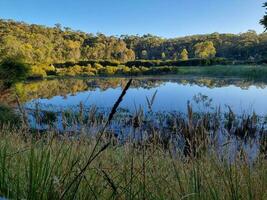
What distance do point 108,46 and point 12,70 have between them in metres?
78.4

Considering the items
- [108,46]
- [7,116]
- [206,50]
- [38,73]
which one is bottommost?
[38,73]

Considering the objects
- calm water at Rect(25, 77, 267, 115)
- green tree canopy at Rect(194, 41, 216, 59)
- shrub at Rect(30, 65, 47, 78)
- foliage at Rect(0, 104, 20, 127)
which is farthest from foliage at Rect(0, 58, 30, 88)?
green tree canopy at Rect(194, 41, 216, 59)

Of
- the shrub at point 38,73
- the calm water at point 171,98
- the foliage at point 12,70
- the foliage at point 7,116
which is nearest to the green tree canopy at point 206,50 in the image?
the shrub at point 38,73

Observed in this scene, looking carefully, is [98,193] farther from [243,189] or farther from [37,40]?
[37,40]

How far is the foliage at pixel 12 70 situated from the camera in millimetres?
25531

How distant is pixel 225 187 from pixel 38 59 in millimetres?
71710

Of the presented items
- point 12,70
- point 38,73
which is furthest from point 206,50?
point 12,70

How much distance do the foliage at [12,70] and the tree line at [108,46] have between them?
40.1 m

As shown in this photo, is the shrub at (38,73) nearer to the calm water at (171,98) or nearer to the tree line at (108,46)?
the tree line at (108,46)

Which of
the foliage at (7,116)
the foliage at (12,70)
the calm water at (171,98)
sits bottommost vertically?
the calm water at (171,98)

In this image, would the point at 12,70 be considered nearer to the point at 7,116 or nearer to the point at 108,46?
the point at 7,116

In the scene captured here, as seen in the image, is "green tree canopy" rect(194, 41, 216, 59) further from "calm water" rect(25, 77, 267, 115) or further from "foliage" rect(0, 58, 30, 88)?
"foliage" rect(0, 58, 30, 88)

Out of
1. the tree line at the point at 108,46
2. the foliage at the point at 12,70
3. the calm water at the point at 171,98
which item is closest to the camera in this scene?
the calm water at the point at 171,98

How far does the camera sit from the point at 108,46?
104 meters
